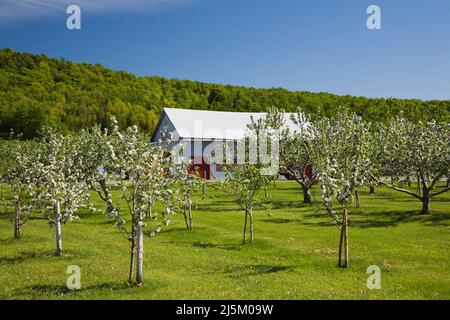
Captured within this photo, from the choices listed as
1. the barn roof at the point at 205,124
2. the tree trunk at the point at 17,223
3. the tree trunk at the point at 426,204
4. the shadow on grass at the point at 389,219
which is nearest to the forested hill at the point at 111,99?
the barn roof at the point at 205,124

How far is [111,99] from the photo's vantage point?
127 m

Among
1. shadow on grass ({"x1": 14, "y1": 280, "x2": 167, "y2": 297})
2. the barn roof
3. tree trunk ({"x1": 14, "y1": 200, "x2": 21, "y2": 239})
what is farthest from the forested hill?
shadow on grass ({"x1": 14, "y1": 280, "x2": 167, "y2": 297})

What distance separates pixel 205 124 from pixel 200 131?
2.60 m

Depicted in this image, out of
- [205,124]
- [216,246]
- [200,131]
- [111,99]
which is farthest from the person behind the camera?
[111,99]

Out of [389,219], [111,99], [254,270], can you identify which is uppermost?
[111,99]

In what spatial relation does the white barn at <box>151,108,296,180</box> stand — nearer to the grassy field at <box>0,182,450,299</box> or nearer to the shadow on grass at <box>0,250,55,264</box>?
the grassy field at <box>0,182,450,299</box>

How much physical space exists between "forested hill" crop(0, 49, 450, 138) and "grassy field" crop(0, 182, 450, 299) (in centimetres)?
6584

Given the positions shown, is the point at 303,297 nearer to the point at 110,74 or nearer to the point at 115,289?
the point at 115,289

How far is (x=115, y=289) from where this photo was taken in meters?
16.1

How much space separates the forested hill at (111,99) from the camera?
103 m

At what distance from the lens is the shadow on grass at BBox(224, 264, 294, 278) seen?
61.7ft

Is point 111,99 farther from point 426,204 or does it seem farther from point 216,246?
point 216,246

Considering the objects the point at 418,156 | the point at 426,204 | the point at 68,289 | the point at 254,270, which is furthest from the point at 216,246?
the point at 418,156

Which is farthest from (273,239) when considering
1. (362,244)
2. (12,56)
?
(12,56)
